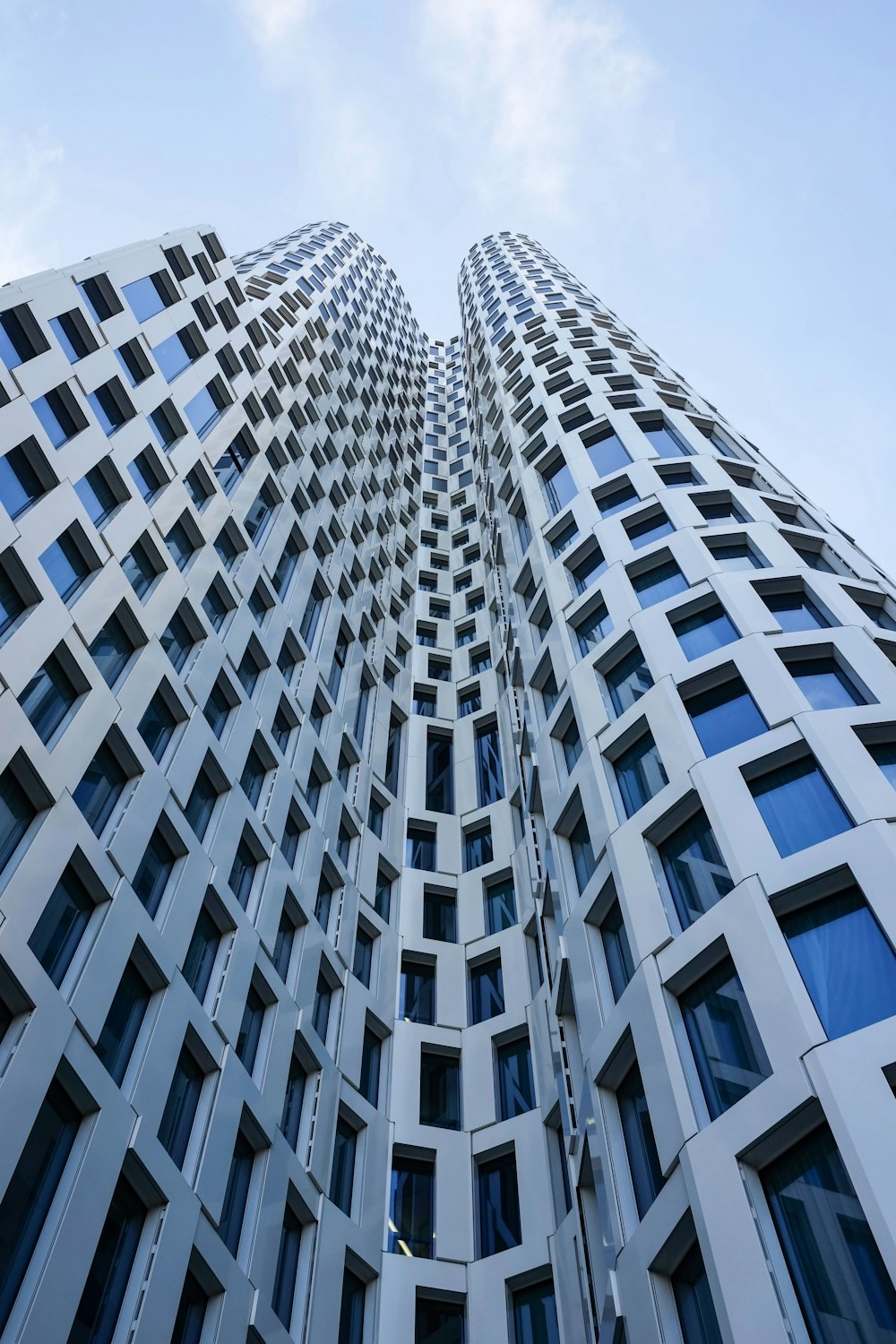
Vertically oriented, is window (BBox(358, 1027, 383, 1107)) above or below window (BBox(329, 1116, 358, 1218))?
above

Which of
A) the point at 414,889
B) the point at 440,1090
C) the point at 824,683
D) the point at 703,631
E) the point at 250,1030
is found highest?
the point at 414,889

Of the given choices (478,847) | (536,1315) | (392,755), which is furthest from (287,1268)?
(392,755)

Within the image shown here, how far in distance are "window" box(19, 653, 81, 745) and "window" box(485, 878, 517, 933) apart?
15521 mm

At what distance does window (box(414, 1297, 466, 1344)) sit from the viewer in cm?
2188

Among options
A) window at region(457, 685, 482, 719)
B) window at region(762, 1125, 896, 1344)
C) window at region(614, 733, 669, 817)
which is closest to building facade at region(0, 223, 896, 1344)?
window at region(762, 1125, 896, 1344)

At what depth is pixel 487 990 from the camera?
2912 centimetres

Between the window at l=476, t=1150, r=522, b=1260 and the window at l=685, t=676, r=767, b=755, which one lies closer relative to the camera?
the window at l=685, t=676, r=767, b=755

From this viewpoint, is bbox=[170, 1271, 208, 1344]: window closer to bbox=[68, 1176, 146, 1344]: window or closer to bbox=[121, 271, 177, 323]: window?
bbox=[68, 1176, 146, 1344]: window

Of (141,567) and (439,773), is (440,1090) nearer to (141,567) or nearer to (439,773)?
(439,773)

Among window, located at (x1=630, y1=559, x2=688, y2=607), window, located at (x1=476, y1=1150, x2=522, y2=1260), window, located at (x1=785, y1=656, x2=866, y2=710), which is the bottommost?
window, located at (x1=476, y1=1150, x2=522, y2=1260)

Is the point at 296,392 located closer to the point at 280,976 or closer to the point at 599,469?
the point at 599,469

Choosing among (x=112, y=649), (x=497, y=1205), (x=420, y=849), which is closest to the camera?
(x=112, y=649)

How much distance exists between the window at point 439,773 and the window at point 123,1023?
17882 mm

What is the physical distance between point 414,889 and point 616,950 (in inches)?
488
